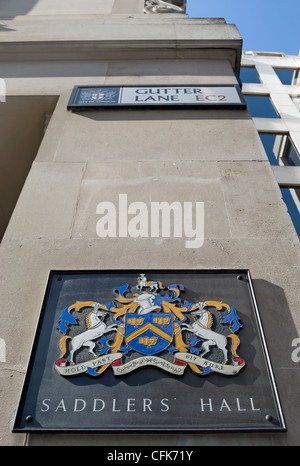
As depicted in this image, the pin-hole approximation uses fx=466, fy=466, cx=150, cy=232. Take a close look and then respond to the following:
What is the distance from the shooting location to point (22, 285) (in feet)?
15.9

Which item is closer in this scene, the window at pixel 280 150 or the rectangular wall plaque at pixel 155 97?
the rectangular wall plaque at pixel 155 97

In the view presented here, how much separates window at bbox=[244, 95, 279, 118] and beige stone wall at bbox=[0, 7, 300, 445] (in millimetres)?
6427

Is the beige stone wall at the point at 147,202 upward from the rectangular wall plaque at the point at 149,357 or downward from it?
upward

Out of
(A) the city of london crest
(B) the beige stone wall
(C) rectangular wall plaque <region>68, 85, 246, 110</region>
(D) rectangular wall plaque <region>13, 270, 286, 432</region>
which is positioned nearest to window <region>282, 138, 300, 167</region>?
(B) the beige stone wall

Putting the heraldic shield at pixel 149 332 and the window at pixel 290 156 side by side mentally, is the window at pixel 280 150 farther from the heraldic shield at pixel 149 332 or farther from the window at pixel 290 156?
the heraldic shield at pixel 149 332

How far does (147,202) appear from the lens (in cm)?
581

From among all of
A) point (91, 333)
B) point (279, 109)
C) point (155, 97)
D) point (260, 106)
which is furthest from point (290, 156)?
point (91, 333)

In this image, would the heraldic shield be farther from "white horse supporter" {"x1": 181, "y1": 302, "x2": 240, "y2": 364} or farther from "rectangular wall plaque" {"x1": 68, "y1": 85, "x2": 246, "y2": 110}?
"rectangular wall plaque" {"x1": 68, "y1": 85, "x2": 246, "y2": 110}

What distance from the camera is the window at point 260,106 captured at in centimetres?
1467

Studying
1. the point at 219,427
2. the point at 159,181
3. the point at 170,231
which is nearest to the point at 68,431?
the point at 219,427

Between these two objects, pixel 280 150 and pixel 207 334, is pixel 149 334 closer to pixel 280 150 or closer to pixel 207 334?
pixel 207 334

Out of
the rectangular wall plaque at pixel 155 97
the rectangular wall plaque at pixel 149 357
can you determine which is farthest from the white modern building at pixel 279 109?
the rectangular wall plaque at pixel 149 357

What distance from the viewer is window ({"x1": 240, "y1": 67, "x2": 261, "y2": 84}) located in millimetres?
16958
